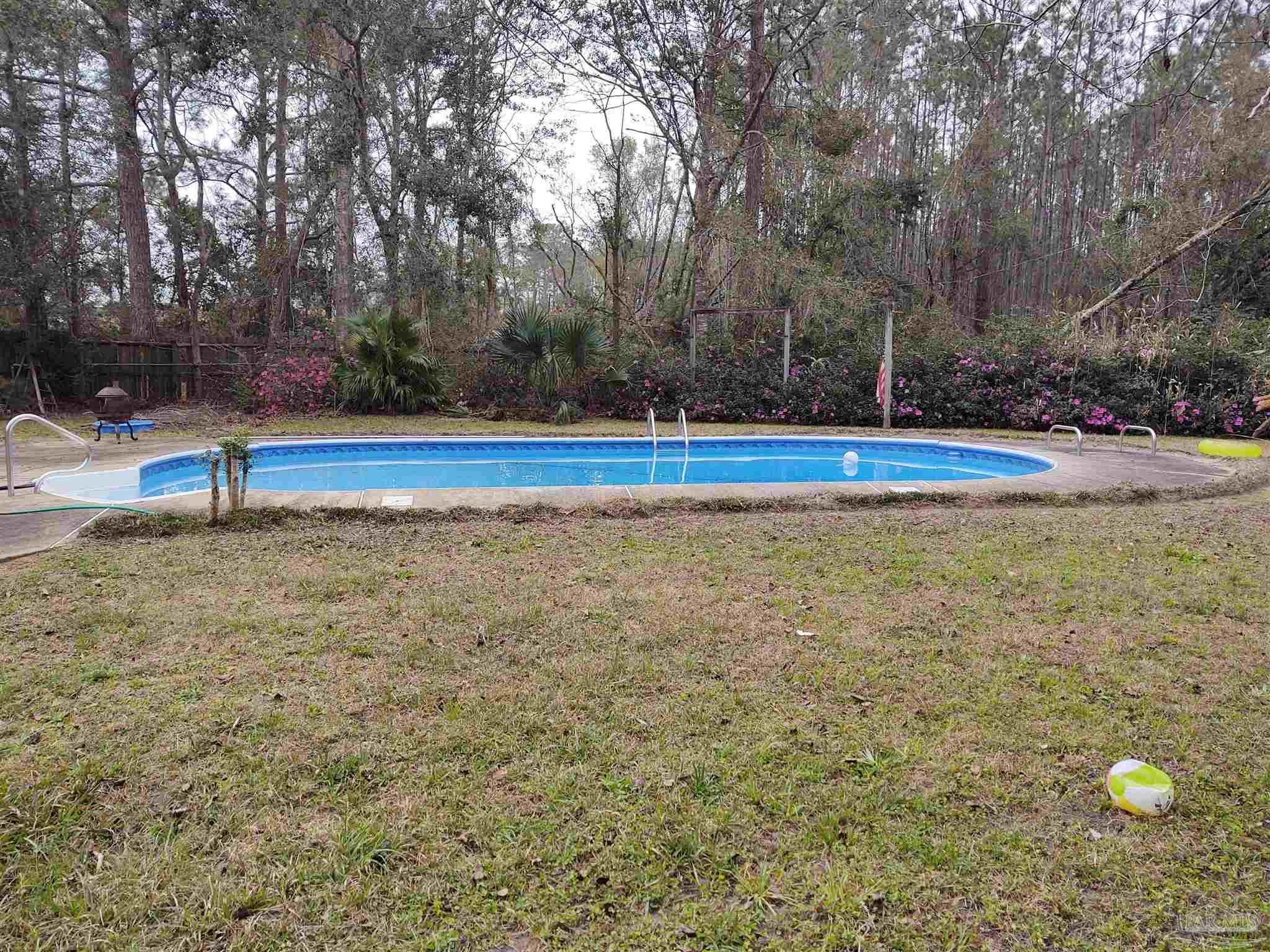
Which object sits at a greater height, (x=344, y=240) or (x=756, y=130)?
(x=756, y=130)

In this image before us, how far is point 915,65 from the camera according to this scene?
19.7 metres

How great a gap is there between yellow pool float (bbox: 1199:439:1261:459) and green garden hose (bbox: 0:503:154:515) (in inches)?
390

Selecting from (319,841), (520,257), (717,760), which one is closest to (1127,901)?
(717,760)

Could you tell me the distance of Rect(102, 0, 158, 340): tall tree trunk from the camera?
38.7ft

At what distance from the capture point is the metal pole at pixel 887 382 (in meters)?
10.6

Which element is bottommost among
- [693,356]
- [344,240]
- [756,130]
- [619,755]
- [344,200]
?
[619,755]

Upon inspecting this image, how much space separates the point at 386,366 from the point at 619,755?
10.6m

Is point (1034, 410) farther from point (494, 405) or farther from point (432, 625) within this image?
point (432, 625)

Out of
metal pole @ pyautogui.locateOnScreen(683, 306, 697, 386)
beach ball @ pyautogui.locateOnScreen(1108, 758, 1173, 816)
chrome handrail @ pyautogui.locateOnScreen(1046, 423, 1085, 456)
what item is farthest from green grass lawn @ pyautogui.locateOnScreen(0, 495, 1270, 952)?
metal pole @ pyautogui.locateOnScreen(683, 306, 697, 386)

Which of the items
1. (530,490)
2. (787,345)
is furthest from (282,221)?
(530,490)

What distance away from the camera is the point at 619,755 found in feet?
6.82

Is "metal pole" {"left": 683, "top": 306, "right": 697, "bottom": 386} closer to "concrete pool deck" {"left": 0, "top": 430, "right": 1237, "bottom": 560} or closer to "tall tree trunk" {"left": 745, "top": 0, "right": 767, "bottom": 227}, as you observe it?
"tall tree trunk" {"left": 745, "top": 0, "right": 767, "bottom": 227}

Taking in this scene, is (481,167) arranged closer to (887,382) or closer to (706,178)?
(706,178)

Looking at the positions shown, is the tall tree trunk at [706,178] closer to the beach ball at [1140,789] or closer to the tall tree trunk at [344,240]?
the tall tree trunk at [344,240]
